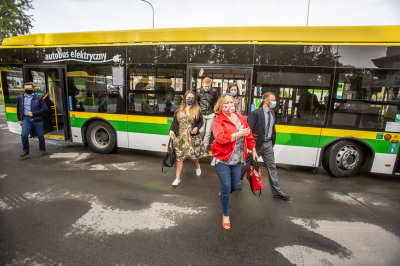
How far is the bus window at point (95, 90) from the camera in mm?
5949

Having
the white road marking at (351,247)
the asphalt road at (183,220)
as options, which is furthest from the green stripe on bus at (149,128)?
the white road marking at (351,247)

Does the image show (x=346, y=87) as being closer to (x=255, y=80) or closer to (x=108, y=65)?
(x=255, y=80)

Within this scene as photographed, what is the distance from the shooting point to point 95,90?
6.09 metres

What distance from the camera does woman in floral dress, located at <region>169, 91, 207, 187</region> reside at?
159 inches

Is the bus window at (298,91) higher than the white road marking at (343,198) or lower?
higher

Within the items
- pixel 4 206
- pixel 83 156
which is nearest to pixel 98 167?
pixel 83 156

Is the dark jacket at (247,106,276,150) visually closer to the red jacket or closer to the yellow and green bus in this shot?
the red jacket

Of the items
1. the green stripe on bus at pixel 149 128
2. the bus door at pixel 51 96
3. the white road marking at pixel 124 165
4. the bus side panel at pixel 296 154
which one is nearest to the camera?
the bus side panel at pixel 296 154

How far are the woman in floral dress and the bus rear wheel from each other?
121 inches

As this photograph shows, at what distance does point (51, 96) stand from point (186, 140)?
20.3ft

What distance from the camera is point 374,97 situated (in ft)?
15.1

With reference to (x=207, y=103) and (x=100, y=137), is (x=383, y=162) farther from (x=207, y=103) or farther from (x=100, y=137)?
(x=100, y=137)

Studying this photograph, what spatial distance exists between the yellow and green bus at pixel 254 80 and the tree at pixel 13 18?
98.4ft

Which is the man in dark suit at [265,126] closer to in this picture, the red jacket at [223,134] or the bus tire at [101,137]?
the red jacket at [223,134]
